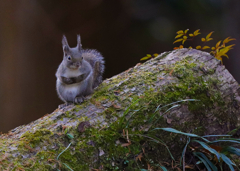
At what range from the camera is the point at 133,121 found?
1.32 metres

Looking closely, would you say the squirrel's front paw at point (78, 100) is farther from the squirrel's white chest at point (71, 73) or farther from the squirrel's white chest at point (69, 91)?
the squirrel's white chest at point (71, 73)

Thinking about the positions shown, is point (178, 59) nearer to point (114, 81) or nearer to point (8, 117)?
point (114, 81)

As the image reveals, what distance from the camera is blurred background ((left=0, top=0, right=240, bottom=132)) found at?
292cm

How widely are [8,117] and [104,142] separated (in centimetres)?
298

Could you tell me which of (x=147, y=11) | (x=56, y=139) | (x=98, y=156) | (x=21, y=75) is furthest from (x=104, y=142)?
(x=21, y=75)

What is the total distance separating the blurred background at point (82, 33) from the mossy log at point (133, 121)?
1.26 m

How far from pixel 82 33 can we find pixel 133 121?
2300 millimetres

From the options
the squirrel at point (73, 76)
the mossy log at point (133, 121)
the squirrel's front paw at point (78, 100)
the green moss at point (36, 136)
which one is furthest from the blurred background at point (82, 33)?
the green moss at point (36, 136)

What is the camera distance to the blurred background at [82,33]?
2.92 meters

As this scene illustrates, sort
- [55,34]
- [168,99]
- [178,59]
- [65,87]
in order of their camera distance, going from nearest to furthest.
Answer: [168,99], [65,87], [178,59], [55,34]

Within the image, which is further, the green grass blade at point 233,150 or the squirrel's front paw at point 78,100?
the squirrel's front paw at point 78,100

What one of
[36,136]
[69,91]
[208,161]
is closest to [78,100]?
[69,91]

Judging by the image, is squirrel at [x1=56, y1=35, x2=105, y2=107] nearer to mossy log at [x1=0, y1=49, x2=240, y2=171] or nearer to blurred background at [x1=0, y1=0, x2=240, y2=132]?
mossy log at [x1=0, y1=49, x2=240, y2=171]

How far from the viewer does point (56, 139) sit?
116 centimetres
